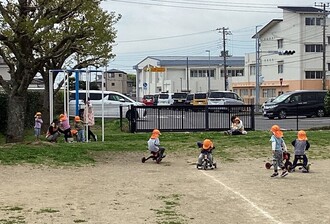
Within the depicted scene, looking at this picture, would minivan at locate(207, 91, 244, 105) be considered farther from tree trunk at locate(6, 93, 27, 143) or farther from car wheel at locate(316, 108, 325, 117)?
tree trunk at locate(6, 93, 27, 143)

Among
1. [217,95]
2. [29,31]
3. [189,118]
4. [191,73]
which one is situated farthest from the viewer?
[191,73]

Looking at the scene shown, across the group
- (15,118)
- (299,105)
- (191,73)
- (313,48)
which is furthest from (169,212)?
(191,73)

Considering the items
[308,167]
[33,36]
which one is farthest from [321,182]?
[33,36]

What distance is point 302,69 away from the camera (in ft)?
210

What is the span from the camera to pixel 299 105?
37.5 metres

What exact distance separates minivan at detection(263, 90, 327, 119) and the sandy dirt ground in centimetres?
2350

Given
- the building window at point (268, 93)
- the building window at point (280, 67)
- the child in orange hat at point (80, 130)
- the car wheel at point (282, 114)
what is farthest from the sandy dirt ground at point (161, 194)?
the building window at point (268, 93)

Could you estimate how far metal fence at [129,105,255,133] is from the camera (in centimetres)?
2272

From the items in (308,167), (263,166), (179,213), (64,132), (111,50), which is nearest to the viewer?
(179,213)

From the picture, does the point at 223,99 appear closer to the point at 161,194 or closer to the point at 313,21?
the point at 313,21

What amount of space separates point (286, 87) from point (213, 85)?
3086 centimetres

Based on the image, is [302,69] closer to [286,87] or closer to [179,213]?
[286,87]

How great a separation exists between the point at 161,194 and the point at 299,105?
29.0 meters

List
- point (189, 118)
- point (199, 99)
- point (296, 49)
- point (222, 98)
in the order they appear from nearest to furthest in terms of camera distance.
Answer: point (189, 118)
point (222, 98)
point (199, 99)
point (296, 49)
